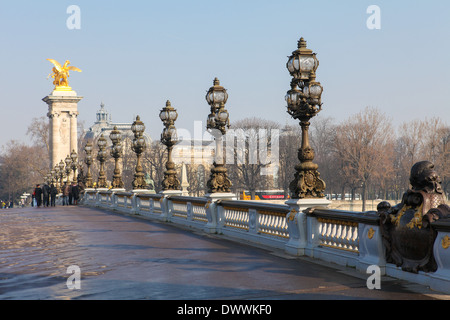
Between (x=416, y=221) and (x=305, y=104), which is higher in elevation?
(x=305, y=104)

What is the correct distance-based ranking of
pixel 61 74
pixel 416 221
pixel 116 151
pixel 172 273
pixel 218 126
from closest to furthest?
pixel 416 221, pixel 172 273, pixel 218 126, pixel 116 151, pixel 61 74

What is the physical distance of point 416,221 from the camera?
10.0 meters

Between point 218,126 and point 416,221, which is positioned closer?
point 416,221

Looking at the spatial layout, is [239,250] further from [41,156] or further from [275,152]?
[41,156]

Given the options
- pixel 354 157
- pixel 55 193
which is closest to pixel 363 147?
pixel 354 157

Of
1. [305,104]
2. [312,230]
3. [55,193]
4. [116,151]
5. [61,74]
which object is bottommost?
[312,230]

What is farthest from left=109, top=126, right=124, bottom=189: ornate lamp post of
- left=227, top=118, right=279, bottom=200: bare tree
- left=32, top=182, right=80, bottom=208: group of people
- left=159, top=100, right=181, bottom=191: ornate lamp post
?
left=227, top=118, right=279, bottom=200: bare tree

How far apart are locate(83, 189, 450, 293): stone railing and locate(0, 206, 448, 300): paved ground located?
12.3 inches

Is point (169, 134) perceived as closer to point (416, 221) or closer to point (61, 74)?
point (416, 221)

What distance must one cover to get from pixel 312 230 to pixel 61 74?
9626 cm

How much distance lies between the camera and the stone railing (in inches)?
388

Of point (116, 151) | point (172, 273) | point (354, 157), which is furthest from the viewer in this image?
point (354, 157)

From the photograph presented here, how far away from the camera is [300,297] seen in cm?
930
